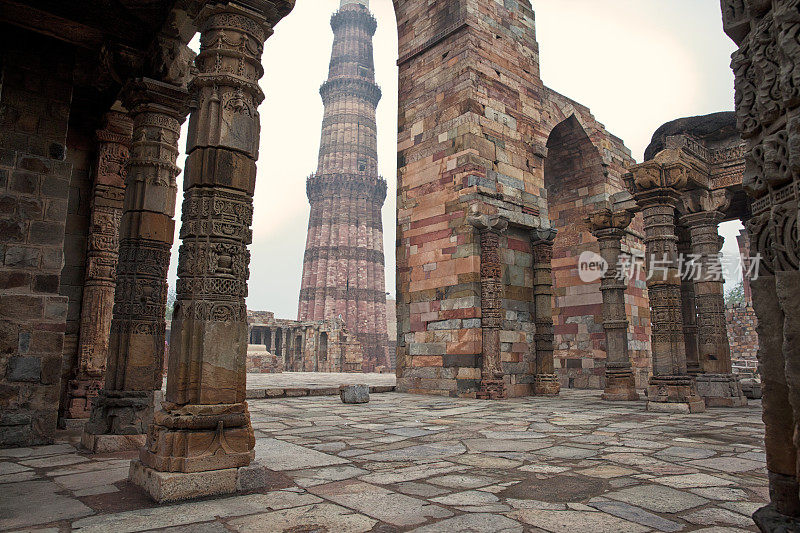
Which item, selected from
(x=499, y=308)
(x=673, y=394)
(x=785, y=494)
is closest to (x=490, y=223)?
(x=499, y=308)

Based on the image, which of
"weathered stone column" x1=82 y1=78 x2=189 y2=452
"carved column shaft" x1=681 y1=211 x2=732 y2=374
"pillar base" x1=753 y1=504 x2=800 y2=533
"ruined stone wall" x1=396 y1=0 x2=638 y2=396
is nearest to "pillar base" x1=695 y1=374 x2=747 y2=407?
"carved column shaft" x1=681 y1=211 x2=732 y2=374

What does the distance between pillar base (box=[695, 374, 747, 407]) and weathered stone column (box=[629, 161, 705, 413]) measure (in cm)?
113

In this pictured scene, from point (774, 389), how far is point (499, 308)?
23.0ft

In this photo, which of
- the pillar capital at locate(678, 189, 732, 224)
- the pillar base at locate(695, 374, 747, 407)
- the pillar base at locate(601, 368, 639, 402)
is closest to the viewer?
the pillar base at locate(695, 374, 747, 407)

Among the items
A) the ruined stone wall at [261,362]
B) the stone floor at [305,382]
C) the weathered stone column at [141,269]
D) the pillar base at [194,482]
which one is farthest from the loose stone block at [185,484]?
the ruined stone wall at [261,362]

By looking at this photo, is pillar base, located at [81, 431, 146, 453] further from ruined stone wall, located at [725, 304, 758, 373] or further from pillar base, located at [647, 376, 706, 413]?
ruined stone wall, located at [725, 304, 758, 373]

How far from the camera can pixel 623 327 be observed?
9133 mm

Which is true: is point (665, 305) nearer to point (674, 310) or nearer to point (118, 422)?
point (674, 310)

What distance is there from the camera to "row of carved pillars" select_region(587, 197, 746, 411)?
750cm

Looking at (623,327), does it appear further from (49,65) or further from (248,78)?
(49,65)

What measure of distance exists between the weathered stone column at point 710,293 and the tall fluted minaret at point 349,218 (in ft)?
109

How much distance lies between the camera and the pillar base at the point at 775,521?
164cm

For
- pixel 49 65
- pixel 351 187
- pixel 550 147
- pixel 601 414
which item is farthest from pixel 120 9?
pixel 351 187

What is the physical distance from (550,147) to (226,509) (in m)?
14.4
